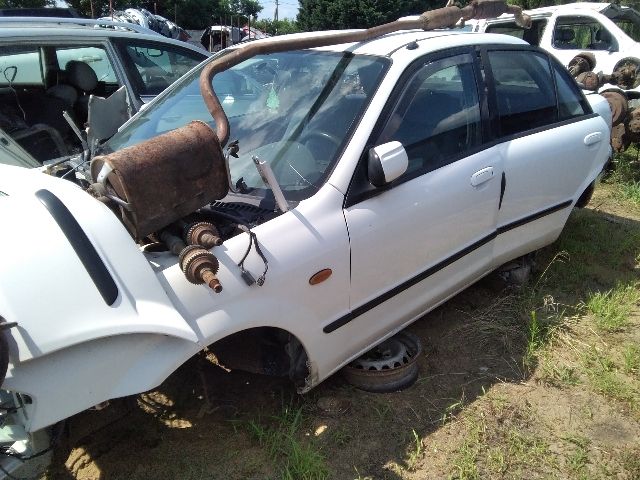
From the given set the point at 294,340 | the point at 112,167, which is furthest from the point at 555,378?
the point at 112,167

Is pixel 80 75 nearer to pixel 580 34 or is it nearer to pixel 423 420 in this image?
pixel 423 420

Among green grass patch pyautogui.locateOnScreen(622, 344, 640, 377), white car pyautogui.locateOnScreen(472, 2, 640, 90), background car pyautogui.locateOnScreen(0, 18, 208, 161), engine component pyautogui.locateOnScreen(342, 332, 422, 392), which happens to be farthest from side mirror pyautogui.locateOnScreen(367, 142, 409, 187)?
white car pyautogui.locateOnScreen(472, 2, 640, 90)

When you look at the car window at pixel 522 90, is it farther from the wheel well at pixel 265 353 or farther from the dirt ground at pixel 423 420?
the wheel well at pixel 265 353

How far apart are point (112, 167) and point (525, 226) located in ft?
7.86

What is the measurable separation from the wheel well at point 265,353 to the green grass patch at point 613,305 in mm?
2006

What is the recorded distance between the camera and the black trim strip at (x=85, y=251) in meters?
1.61

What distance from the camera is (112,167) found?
A: 1751 millimetres

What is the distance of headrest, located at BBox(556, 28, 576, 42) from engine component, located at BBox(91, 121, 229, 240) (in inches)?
300

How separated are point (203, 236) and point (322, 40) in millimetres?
1349

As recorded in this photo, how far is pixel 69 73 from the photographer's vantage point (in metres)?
4.66

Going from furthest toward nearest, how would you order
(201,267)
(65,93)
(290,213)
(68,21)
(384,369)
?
(65,93) → (68,21) → (384,369) → (290,213) → (201,267)

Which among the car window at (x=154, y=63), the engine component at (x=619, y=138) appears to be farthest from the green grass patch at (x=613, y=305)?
Result: the car window at (x=154, y=63)

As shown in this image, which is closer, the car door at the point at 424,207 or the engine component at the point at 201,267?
the engine component at the point at 201,267

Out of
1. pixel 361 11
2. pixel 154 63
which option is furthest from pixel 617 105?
pixel 361 11
